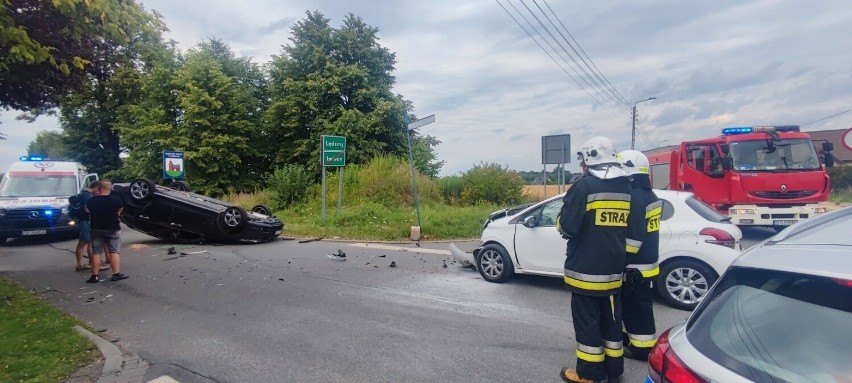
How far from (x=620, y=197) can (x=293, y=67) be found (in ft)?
96.3

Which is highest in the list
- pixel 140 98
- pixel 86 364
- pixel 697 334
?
pixel 140 98

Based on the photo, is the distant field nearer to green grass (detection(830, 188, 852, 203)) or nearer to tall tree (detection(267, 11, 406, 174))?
tall tree (detection(267, 11, 406, 174))

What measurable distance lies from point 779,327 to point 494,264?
20.1 feet

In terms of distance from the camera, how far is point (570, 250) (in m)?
3.85

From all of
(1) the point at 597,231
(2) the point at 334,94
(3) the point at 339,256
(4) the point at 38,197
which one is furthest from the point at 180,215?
(2) the point at 334,94

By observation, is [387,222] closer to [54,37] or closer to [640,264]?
[54,37]

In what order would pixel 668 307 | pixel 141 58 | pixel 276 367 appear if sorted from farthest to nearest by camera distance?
pixel 141 58 → pixel 668 307 → pixel 276 367

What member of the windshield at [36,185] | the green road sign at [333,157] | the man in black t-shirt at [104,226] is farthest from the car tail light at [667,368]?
the windshield at [36,185]

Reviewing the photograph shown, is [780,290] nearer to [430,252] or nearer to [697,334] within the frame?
[697,334]

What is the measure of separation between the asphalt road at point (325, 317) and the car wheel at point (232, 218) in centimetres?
190

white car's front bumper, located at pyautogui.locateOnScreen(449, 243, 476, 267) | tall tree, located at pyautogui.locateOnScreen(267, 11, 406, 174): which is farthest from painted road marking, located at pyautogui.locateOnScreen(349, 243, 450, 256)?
tall tree, located at pyautogui.locateOnScreen(267, 11, 406, 174)

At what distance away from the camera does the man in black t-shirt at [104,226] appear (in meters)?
8.17

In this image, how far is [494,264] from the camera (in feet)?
25.6

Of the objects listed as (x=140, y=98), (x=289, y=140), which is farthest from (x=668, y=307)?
(x=140, y=98)
